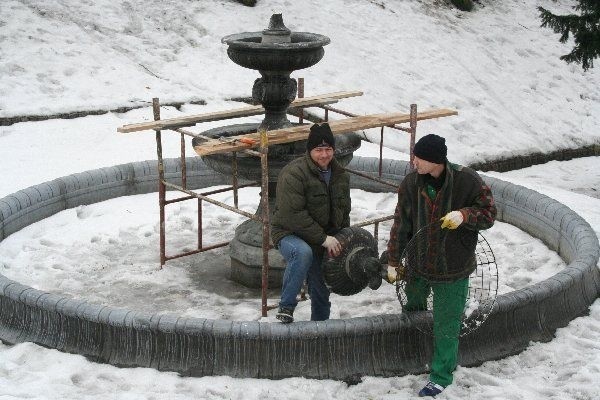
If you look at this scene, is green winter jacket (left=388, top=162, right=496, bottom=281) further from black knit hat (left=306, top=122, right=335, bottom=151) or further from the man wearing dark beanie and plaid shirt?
black knit hat (left=306, top=122, right=335, bottom=151)

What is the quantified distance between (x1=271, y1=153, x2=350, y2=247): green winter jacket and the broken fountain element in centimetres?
124

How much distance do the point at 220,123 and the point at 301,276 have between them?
23.3 ft

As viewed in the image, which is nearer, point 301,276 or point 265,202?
point 301,276

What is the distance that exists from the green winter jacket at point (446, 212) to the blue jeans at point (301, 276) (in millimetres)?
822

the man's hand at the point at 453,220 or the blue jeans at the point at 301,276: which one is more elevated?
the man's hand at the point at 453,220

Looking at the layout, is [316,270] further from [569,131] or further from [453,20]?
[453,20]

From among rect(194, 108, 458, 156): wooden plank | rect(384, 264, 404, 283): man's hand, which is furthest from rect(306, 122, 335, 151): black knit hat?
rect(384, 264, 404, 283): man's hand

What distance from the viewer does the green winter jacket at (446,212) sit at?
589cm

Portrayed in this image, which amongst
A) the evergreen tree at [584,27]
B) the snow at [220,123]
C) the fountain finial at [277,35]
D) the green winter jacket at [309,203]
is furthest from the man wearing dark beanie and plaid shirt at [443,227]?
the evergreen tree at [584,27]

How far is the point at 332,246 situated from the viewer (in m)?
6.52

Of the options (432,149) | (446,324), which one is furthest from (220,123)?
(432,149)

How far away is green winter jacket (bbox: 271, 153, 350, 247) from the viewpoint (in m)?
6.54

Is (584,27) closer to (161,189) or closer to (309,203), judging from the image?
(161,189)

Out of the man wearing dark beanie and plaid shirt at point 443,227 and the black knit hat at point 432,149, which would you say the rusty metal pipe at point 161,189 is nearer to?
the man wearing dark beanie and plaid shirt at point 443,227
